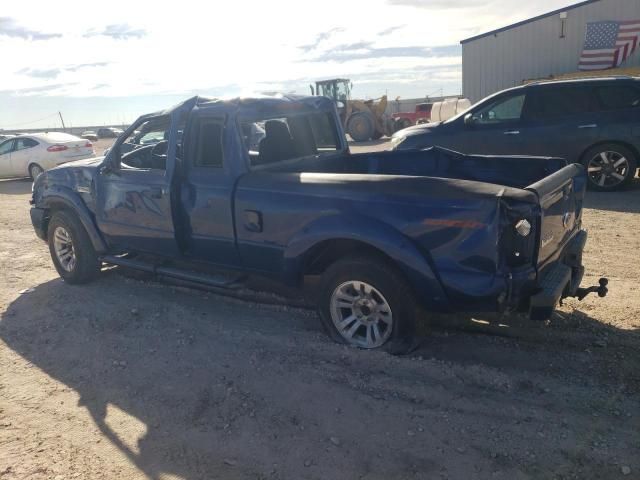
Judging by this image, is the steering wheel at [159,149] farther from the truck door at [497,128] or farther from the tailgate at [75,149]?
the tailgate at [75,149]

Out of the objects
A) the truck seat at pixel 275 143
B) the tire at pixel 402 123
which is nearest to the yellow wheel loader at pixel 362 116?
the tire at pixel 402 123

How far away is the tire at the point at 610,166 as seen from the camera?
884cm

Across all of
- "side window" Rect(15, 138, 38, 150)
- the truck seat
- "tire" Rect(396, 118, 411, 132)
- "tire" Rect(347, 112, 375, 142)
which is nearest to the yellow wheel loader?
"tire" Rect(347, 112, 375, 142)

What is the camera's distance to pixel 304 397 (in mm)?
3629

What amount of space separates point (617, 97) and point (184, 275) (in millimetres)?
7666

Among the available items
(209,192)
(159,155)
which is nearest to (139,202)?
(159,155)

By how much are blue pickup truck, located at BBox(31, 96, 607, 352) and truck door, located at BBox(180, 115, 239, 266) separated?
0.04 feet

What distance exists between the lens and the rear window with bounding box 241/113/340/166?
189 inches

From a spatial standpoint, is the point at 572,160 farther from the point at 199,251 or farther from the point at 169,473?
the point at 169,473

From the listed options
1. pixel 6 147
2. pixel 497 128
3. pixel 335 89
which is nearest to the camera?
pixel 497 128

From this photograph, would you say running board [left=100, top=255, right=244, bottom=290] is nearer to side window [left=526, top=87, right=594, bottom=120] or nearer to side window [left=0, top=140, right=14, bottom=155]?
side window [left=526, top=87, right=594, bottom=120]

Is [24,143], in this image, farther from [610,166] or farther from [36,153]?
[610,166]

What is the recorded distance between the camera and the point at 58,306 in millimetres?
5578

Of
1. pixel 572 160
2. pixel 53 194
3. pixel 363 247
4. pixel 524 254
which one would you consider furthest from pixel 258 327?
pixel 572 160
